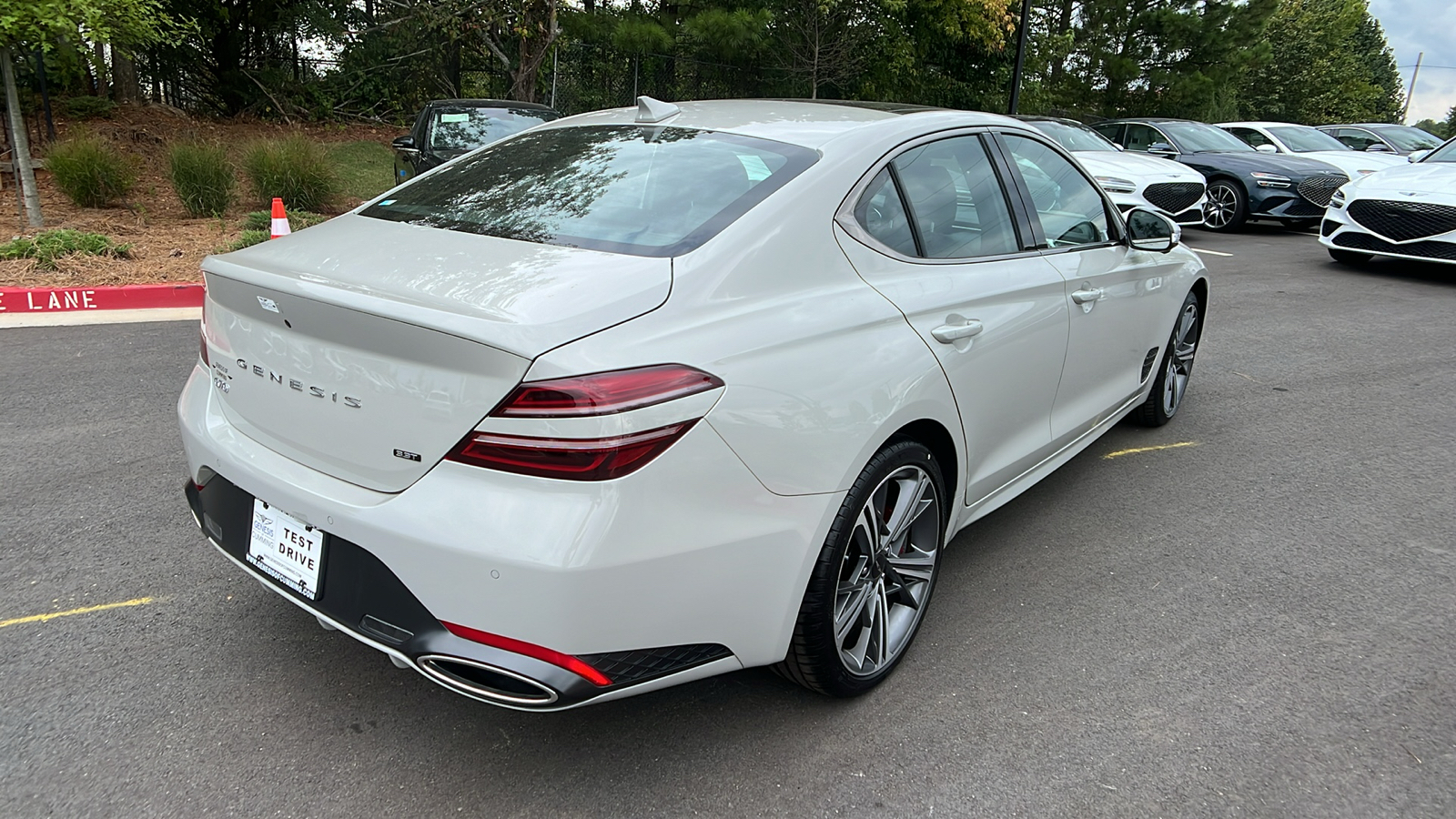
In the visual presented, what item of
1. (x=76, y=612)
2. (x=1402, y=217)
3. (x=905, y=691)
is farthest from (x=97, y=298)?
(x=1402, y=217)

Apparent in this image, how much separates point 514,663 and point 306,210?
1036 cm

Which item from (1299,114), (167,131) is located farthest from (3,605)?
(1299,114)

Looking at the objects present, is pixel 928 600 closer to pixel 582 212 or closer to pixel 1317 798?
pixel 1317 798

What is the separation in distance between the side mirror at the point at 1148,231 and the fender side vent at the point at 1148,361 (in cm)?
52

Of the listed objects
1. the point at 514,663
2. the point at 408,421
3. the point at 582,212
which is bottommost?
the point at 514,663

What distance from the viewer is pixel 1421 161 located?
10.6 metres

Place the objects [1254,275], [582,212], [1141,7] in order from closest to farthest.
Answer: [582,212], [1254,275], [1141,7]

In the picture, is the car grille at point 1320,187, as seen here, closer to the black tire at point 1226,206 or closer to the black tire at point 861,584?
the black tire at point 1226,206

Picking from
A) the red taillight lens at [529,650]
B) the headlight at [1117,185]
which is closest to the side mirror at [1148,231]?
the red taillight lens at [529,650]

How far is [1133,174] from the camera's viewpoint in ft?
38.6

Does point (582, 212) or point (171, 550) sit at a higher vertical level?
point (582, 212)

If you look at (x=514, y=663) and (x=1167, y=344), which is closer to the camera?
(x=514, y=663)

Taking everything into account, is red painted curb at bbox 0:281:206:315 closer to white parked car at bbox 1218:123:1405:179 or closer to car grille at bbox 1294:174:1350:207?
car grille at bbox 1294:174:1350:207

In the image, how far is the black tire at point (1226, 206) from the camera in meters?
13.5
